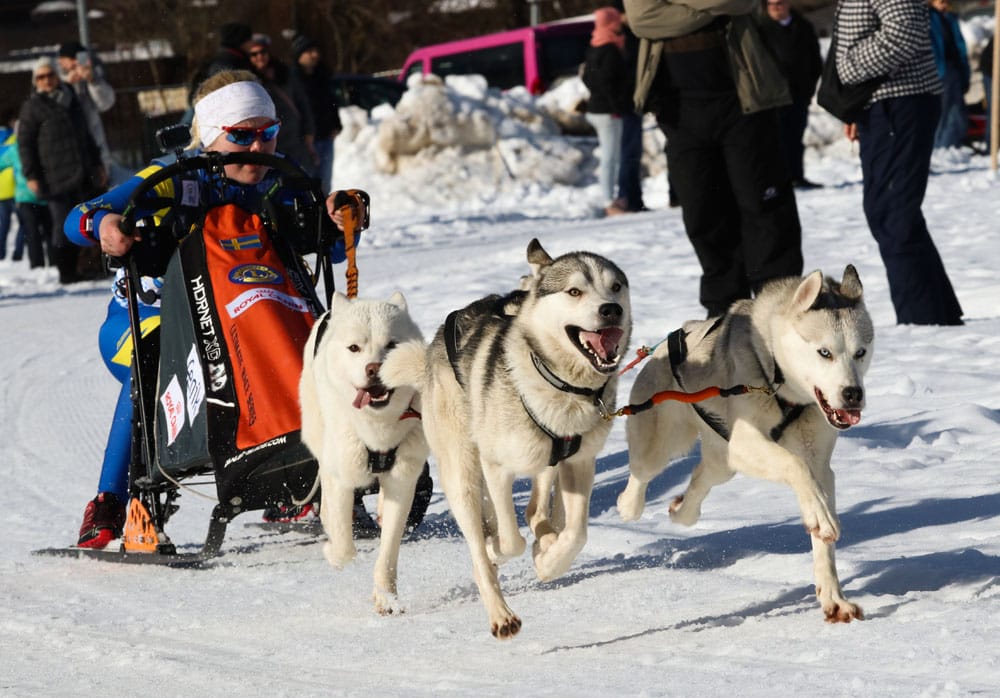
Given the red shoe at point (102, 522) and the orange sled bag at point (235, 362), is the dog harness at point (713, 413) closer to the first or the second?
the orange sled bag at point (235, 362)

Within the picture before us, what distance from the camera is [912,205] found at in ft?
21.7

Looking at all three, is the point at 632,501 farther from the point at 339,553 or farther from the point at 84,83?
the point at 84,83

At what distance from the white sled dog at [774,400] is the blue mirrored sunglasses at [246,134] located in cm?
167

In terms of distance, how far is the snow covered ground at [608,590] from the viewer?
10.7 ft

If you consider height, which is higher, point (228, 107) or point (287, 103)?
point (228, 107)

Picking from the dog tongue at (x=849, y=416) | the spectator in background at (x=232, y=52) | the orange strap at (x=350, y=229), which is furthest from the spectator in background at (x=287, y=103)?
the dog tongue at (x=849, y=416)

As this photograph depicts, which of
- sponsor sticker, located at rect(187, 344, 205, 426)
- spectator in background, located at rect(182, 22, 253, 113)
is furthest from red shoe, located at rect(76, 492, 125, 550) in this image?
spectator in background, located at rect(182, 22, 253, 113)

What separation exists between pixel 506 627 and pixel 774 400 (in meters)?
0.89

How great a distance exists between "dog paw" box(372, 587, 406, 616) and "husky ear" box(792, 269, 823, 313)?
4.55 feet

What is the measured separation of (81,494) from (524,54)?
14.4 meters

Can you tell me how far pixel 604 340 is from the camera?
11.4 ft

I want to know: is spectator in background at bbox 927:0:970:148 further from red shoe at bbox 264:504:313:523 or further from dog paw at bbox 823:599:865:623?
dog paw at bbox 823:599:865:623

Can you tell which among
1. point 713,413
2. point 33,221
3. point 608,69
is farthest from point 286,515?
point 33,221

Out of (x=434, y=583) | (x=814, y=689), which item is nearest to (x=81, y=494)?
(x=434, y=583)
